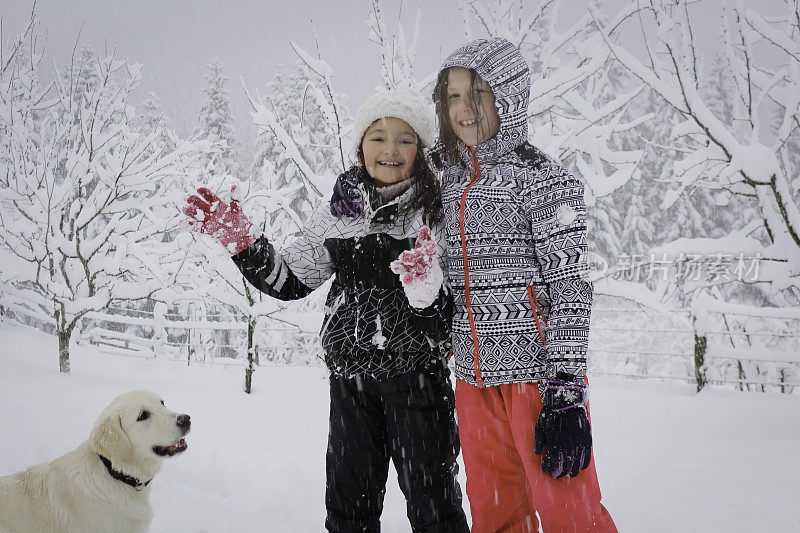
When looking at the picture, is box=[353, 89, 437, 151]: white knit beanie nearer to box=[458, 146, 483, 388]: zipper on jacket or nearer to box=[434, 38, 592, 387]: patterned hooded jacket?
box=[434, 38, 592, 387]: patterned hooded jacket

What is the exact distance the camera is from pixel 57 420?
444 cm

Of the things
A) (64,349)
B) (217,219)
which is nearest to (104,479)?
(217,219)

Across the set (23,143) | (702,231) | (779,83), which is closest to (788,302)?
(702,231)

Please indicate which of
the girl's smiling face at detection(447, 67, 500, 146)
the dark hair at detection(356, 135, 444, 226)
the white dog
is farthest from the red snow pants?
the white dog

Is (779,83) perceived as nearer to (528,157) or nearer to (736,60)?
(736,60)

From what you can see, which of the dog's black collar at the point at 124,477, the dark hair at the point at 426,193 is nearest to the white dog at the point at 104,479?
the dog's black collar at the point at 124,477

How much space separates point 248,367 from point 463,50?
20.4ft

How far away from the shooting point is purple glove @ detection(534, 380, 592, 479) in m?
1.44

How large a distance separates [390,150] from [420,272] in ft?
2.04

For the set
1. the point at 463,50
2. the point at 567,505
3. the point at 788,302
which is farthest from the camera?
the point at 788,302

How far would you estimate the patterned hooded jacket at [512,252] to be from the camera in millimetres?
1519

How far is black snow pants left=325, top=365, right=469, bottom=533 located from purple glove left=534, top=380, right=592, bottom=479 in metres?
0.48

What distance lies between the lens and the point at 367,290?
6.23 feet

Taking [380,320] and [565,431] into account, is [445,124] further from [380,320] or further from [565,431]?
[565,431]
